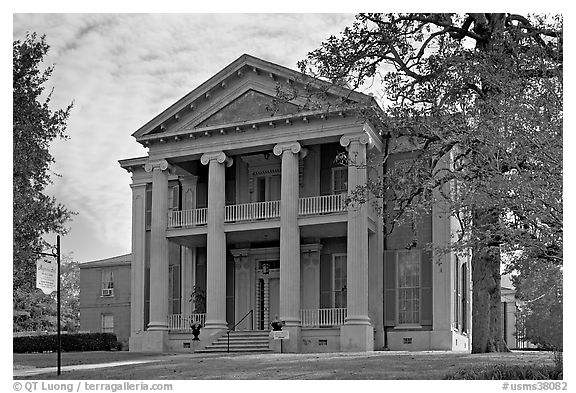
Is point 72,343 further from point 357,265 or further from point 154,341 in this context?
point 357,265

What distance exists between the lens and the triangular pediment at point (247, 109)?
86.8ft

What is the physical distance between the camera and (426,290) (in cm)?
2662

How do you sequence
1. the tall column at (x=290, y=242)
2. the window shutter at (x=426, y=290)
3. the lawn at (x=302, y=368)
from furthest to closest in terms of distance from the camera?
the window shutter at (x=426, y=290) < the tall column at (x=290, y=242) < the lawn at (x=302, y=368)

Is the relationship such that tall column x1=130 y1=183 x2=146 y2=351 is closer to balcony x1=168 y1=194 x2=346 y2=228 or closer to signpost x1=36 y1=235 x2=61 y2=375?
balcony x1=168 y1=194 x2=346 y2=228

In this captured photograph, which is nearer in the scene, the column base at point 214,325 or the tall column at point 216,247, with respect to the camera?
the column base at point 214,325

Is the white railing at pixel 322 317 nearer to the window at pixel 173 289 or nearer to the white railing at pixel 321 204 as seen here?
the white railing at pixel 321 204

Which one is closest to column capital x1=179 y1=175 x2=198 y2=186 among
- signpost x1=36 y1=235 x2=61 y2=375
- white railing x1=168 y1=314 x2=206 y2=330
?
white railing x1=168 y1=314 x2=206 y2=330

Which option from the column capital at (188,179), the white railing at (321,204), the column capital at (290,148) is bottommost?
the white railing at (321,204)

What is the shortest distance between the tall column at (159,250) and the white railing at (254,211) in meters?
2.10

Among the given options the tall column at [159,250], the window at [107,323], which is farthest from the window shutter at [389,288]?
the window at [107,323]

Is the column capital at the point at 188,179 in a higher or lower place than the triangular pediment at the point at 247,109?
lower

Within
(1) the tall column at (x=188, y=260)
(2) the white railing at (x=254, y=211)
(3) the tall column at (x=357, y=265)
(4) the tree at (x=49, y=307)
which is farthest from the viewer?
(4) the tree at (x=49, y=307)
